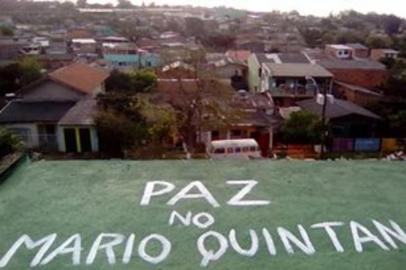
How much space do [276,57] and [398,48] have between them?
2070 centimetres

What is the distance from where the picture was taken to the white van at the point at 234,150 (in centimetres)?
1569

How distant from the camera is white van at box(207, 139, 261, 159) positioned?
618 inches

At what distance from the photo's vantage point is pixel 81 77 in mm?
23203

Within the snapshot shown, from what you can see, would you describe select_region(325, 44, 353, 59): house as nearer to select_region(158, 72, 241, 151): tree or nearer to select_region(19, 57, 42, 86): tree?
select_region(158, 72, 241, 151): tree

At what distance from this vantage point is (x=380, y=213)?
468 centimetres

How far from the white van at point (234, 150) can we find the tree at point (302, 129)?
314 cm

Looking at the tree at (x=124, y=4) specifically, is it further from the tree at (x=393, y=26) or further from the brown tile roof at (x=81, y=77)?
the brown tile roof at (x=81, y=77)

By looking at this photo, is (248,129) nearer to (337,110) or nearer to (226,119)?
(226,119)

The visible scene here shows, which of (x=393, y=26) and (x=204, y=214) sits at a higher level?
(x=393, y=26)

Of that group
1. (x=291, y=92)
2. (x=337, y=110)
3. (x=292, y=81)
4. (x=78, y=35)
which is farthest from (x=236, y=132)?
(x=78, y=35)

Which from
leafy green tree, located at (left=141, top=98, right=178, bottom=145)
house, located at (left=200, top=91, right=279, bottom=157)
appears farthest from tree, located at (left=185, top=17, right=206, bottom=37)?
leafy green tree, located at (left=141, top=98, right=178, bottom=145)

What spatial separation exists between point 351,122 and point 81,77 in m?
13.7

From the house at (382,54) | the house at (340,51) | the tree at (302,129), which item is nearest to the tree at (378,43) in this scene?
the house at (382,54)

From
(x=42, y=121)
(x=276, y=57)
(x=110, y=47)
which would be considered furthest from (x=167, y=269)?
(x=110, y=47)
